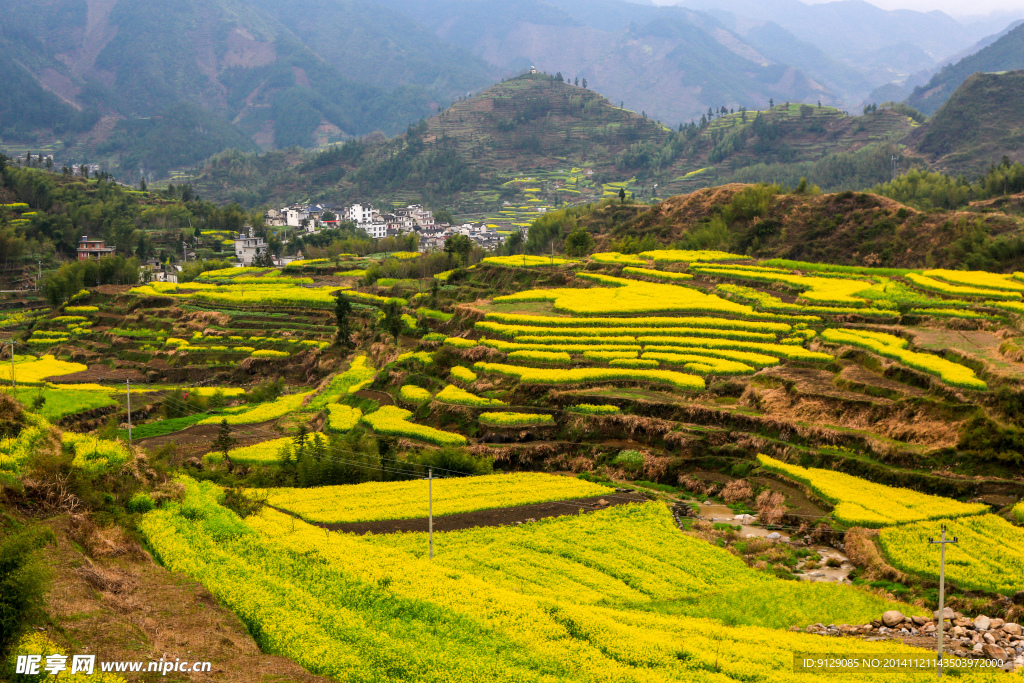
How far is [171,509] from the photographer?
66.4ft

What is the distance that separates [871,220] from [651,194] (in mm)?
96171

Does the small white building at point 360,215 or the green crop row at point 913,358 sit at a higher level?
the small white building at point 360,215

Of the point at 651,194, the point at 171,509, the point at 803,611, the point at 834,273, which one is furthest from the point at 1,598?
the point at 651,194

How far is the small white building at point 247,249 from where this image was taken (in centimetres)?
10662

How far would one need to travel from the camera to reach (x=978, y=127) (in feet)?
452

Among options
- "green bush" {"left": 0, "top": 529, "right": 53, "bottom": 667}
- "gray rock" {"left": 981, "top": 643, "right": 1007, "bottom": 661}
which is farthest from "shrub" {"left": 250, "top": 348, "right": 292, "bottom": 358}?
"gray rock" {"left": 981, "top": 643, "right": 1007, "bottom": 661}

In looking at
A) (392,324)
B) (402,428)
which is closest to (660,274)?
(392,324)

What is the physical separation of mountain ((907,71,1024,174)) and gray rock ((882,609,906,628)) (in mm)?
131810

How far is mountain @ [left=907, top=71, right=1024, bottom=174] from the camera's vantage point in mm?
130875

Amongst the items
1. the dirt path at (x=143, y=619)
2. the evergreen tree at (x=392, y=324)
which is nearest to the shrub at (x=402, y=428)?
the dirt path at (x=143, y=619)

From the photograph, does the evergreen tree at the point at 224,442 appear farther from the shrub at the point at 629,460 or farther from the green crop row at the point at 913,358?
the green crop row at the point at 913,358

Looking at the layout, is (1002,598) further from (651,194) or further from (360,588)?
(651,194)

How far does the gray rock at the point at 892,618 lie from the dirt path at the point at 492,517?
8616 mm

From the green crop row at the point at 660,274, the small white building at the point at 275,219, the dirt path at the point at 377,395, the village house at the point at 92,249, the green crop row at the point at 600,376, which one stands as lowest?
the dirt path at the point at 377,395
